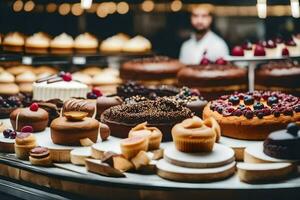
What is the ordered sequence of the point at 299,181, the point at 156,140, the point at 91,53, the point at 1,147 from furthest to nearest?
the point at 91,53 < the point at 1,147 < the point at 156,140 < the point at 299,181

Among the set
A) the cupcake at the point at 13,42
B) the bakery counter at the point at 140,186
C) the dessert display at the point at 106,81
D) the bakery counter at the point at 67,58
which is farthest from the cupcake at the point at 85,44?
the bakery counter at the point at 140,186

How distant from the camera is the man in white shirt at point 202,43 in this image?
9.09m

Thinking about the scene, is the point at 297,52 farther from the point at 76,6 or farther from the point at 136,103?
the point at 76,6

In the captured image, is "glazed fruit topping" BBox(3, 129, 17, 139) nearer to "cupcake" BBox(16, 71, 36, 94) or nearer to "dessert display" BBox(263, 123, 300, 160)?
"dessert display" BBox(263, 123, 300, 160)

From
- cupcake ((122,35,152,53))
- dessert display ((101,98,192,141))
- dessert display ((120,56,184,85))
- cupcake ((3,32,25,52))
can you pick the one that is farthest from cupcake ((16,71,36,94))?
dessert display ((101,98,192,141))

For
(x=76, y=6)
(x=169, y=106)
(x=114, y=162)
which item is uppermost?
(x=76, y=6)

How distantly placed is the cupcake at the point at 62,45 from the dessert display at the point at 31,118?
3.09m

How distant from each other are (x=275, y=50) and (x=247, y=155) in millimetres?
3281

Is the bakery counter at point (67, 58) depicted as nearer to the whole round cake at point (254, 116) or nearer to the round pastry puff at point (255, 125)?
the whole round cake at point (254, 116)

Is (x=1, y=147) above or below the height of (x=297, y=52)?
below

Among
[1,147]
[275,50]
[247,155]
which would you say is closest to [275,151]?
[247,155]

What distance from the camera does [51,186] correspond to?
3.33 m

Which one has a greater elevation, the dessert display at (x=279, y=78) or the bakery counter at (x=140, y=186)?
the dessert display at (x=279, y=78)

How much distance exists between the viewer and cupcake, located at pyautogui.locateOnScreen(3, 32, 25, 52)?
691 cm
